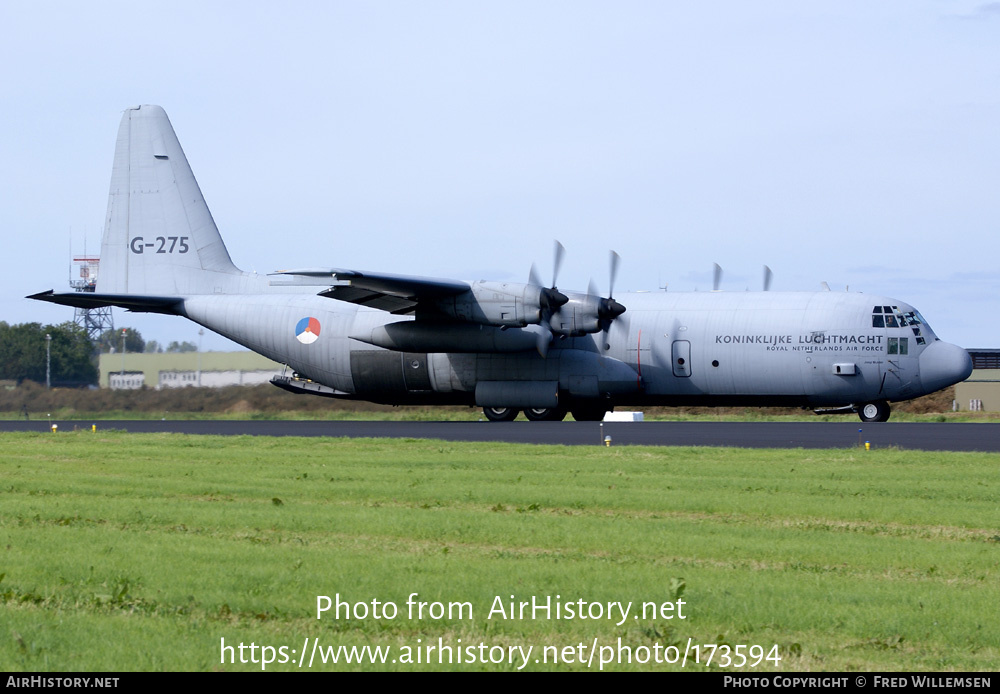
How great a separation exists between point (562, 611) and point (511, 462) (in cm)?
1249

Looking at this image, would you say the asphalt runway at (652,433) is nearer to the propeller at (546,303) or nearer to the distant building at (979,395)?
the propeller at (546,303)

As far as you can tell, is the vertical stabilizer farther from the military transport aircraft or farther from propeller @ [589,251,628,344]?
propeller @ [589,251,628,344]

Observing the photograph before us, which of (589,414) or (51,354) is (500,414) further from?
(51,354)

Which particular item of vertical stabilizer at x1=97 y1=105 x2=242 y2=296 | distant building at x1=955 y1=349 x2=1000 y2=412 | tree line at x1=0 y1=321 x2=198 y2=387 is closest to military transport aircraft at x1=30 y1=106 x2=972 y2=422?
vertical stabilizer at x1=97 y1=105 x2=242 y2=296

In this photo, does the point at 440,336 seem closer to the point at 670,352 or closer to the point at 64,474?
the point at 670,352

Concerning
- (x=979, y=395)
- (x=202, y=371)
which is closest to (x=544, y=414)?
(x=202, y=371)

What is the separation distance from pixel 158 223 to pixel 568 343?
16.8 m

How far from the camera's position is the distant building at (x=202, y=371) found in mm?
44562

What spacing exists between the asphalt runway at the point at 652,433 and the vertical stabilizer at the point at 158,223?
21.5 ft

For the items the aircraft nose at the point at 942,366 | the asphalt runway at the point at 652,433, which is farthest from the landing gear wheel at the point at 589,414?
the aircraft nose at the point at 942,366

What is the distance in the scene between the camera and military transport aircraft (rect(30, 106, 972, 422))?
32.9m

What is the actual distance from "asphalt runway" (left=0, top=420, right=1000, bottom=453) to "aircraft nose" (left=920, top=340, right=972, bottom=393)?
1990mm

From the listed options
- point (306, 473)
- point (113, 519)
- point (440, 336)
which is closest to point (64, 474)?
point (306, 473)

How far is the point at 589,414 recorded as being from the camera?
1485 inches
